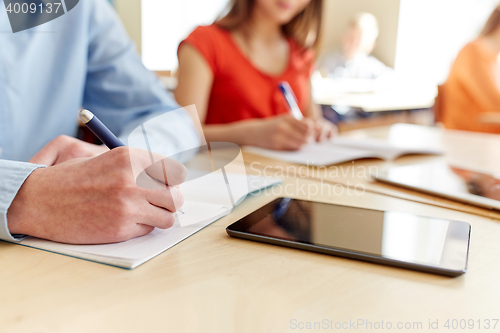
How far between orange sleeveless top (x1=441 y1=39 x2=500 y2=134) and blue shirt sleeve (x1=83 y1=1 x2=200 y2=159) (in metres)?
1.62

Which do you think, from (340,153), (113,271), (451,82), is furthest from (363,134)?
(451,82)

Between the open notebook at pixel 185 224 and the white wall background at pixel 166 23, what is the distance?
13.4 feet

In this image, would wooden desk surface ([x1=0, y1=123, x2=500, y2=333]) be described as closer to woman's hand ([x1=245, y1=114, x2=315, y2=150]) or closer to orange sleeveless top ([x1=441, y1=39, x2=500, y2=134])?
woman's hand ([x1=245, y1=114, x2=315, y2=150])

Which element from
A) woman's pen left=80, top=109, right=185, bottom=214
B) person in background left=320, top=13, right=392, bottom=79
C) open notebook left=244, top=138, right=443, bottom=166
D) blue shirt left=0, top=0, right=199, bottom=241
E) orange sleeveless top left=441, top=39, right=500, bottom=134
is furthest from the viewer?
person in background left=320, top=13, right=392, bottom=79

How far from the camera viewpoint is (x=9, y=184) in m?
0.34

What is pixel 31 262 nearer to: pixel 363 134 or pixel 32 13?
pixel 32 13

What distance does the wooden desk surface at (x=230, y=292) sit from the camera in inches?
9.6

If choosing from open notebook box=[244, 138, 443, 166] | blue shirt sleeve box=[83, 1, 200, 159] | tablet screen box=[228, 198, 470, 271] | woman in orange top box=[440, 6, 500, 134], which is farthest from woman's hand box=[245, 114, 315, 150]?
woman in orange top box=[440, 6, 500, 134]

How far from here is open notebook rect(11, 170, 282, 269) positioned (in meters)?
0.32

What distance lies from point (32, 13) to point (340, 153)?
58 centimetres

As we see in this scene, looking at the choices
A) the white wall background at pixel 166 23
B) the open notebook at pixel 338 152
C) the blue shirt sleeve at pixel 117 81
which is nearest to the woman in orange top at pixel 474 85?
the open notebook at pixel 338 152

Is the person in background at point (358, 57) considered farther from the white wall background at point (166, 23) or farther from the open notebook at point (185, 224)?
the open notebook at point (185, 224)

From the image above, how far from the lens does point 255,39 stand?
1.24 m

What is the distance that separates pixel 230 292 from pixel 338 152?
555 mm
